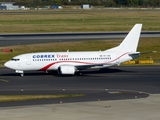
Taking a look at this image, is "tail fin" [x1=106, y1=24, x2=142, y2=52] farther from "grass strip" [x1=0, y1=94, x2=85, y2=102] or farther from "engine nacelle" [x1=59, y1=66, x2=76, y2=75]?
"grass strip" [x1=0, y1=94, x2=85, y2=102]

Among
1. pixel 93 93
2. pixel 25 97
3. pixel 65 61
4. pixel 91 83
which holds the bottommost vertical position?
pixel 91 83

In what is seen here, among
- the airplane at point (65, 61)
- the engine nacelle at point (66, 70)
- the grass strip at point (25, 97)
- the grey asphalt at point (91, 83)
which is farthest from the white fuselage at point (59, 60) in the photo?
the grass strip at point (25, 97)

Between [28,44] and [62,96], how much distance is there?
47276mm

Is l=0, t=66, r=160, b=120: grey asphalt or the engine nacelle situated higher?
the engine nacelle

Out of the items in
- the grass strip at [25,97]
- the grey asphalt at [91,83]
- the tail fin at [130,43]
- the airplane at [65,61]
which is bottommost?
the grey asphalt at [91,83]

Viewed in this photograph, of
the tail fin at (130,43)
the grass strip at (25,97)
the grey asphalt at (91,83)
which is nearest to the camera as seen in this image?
the grass strip at (25,97)

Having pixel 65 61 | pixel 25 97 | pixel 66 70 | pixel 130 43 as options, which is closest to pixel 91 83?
pixel 66 70

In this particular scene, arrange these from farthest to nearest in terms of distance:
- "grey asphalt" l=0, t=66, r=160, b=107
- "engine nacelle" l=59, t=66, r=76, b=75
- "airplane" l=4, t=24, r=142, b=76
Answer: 1. "airplane" l=4, t=24, r=142, b=76
2. "engine nacelle" l=59, t=66, r=76, b=75
3. "grey asphalt" l=0, t=66, r=160, b=107

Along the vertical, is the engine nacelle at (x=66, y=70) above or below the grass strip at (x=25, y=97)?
above

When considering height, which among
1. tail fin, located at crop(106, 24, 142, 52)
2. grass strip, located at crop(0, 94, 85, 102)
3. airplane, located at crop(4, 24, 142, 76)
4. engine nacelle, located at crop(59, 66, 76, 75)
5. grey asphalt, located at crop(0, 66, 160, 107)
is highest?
tail fin, located at crop(106, 24, 142, 52)

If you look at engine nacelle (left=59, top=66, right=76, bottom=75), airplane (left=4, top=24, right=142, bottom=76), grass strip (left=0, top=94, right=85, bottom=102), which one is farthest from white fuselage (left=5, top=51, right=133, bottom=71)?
grass strip (left=0, top=94, right=85, bottom=102)

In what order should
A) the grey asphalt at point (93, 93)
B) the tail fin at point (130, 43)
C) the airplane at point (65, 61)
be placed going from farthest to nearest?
the tail fin at point (130, 43) < the airplane at point (65, 61) < the grey asphalt at point (93, 93)

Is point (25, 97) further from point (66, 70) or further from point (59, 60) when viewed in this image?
point (59, 60)

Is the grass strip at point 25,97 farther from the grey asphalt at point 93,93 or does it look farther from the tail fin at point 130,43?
the tail fin at point 130,43
